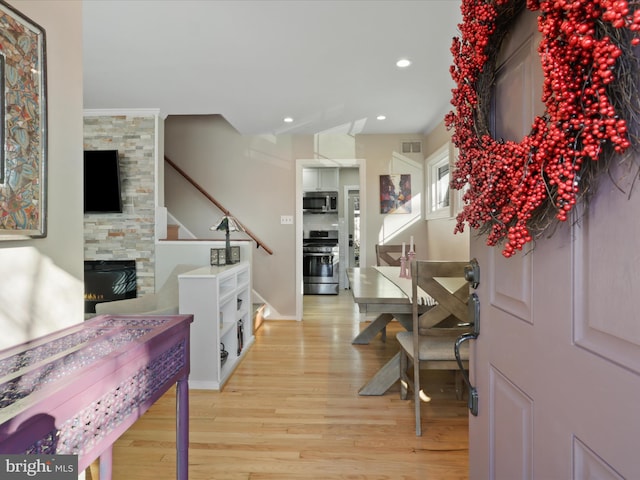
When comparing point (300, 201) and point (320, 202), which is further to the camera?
point (320, 202)

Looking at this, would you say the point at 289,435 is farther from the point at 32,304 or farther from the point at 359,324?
the point at 359,324

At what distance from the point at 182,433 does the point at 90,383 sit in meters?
0.63

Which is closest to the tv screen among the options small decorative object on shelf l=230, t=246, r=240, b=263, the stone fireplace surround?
the stone fireplace surround

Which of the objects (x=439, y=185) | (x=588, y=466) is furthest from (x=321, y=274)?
(x=588, y=466)

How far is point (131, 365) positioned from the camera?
3.19 ft

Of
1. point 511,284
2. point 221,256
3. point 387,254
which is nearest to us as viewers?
point 511,284

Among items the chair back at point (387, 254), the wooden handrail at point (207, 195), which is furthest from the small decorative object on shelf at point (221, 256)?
the chair back at point (387, 254)

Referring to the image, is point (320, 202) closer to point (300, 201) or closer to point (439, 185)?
point (300, 201)

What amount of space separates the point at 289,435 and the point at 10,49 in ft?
6.73

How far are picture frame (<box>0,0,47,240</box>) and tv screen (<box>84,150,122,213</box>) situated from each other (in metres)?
2.99

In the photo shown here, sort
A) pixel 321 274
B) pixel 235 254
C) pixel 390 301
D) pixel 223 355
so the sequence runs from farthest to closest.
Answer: pixel 321 274
pixel 235 254
pixel 223 355
pixel 390 301

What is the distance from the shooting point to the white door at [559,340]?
0.56 m

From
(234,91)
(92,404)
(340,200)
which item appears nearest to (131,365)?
(92,404)

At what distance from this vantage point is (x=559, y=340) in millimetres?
715
